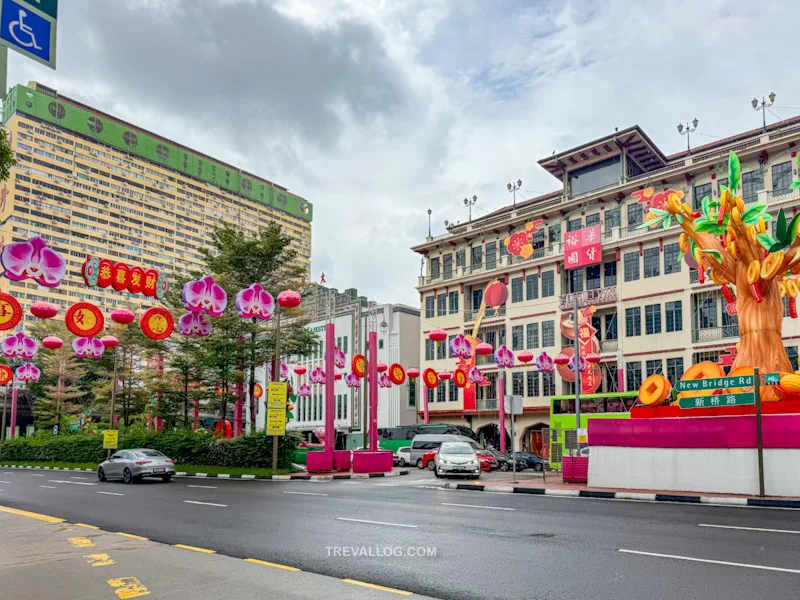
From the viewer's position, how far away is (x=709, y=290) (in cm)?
3756

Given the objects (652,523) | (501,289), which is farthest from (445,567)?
(501,289)

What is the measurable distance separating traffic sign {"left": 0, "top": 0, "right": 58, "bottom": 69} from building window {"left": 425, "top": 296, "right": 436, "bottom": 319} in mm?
45290

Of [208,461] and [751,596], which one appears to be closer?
[751,596]

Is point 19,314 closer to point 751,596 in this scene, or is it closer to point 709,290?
point 751,596

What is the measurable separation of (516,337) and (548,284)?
4.25m

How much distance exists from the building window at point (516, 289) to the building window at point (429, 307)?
7.27 metres

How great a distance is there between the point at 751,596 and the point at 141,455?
22692 millimetres

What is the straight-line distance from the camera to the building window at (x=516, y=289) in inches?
1857

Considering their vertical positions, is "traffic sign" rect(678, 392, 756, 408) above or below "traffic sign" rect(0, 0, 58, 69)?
below

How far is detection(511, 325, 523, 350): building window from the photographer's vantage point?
46.5 metres

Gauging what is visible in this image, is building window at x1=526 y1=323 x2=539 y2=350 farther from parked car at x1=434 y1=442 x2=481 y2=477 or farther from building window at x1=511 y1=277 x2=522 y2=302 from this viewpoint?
parked car at x1=434 y1=442 x2=481 y2=477

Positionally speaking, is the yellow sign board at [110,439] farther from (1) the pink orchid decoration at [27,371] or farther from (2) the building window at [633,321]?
(2) the building window at [633,321]

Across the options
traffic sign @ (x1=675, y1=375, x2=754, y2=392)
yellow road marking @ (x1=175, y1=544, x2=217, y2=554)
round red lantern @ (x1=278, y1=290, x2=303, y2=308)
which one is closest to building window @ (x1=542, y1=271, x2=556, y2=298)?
round red lantern @ (x1=278, y1=290, x2=303, y2=308)

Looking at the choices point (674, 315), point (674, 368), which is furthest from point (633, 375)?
point (674, 315)
